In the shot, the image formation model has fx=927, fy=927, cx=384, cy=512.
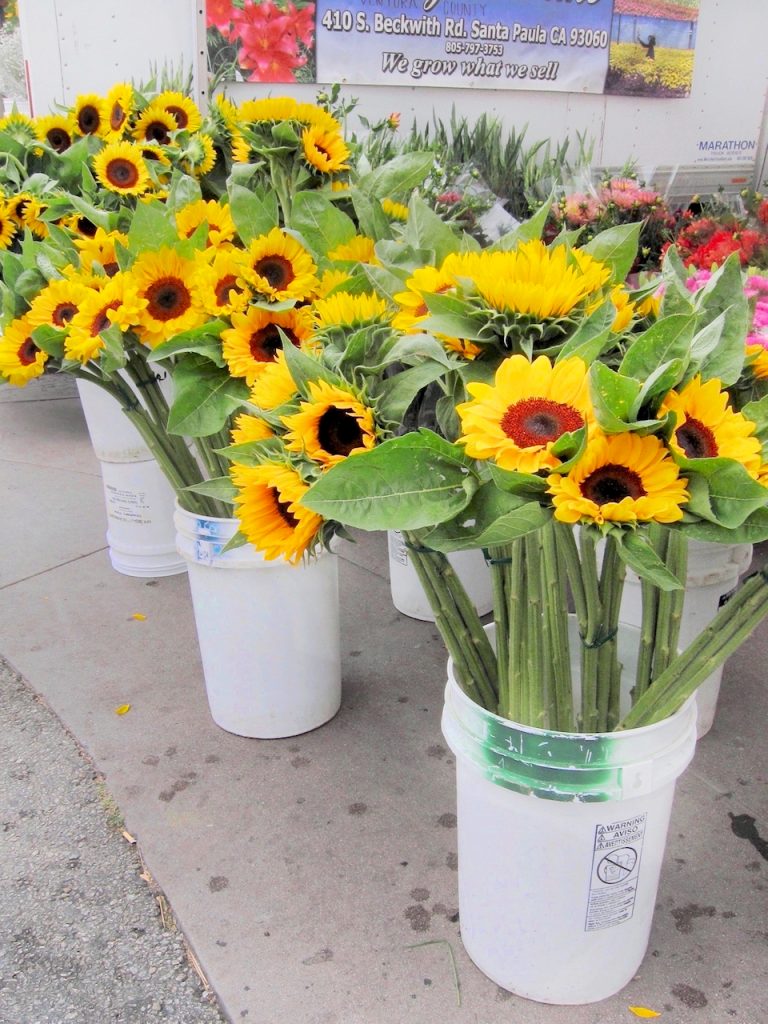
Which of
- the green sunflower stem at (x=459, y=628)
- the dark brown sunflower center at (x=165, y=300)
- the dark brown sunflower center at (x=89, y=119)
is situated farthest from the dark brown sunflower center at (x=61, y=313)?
the dark brown sunflower center at (x=89, y=119)

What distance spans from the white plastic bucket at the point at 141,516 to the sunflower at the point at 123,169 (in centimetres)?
99

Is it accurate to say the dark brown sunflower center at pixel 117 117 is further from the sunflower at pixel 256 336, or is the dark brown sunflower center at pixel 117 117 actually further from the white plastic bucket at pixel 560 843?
the white plastic bucket at pixel 560 843

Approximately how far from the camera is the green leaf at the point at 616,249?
1.42m

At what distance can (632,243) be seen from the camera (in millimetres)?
1425

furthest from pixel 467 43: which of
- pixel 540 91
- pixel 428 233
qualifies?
pixel 428 233

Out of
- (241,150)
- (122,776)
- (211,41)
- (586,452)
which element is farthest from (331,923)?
(211,41)

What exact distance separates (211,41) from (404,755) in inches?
124

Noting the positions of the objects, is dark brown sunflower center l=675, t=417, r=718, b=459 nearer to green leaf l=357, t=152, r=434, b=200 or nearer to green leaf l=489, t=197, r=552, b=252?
green leaf l=489, t=197, r=552, b=252

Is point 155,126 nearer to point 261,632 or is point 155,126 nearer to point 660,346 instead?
point 261,632

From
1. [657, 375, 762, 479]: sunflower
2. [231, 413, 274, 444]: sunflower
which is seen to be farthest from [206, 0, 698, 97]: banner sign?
[657, 375, 762, 479]: sunflower

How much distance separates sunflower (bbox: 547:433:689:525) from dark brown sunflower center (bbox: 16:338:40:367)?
57.8 inches

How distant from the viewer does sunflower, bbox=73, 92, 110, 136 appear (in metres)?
3.30

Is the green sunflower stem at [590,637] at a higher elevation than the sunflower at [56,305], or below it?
below

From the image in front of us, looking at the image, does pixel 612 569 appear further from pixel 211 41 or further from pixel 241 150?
pixel 211 41
